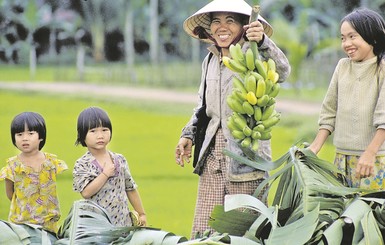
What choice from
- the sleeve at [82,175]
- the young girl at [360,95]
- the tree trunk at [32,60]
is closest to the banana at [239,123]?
the young girl at [360,95]

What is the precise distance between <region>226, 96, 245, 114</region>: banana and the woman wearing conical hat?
0.67ft

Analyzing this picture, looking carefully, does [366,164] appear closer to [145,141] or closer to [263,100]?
[263,100]

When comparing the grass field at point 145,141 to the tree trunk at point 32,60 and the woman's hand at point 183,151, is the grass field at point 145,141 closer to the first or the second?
the tree trunk at point 32,60

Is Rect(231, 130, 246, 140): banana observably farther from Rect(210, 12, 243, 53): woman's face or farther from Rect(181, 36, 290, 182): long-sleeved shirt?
Rect(210, 12, 243, 53): woman's face

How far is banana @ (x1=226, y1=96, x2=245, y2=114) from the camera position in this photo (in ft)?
11.3

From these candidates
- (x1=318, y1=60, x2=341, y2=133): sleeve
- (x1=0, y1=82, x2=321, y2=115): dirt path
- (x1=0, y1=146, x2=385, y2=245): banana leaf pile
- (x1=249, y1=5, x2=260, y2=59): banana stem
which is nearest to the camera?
(x1=0, y1=146, x2=385, y2=245): banana leaf pile

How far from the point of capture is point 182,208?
27.8 feet

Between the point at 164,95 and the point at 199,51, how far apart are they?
959 mm

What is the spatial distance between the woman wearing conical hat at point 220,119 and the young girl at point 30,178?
1.68 ft

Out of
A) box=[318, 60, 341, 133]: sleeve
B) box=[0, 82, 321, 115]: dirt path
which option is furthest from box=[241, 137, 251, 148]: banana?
box=[0, 82, 321, 115]: dirt path

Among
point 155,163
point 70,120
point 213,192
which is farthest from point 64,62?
point 213,192

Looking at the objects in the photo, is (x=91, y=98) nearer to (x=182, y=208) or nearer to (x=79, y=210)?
(x=182, y=208)

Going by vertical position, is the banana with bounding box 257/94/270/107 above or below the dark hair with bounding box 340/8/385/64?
below

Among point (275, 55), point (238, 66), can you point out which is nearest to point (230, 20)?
point (275, 55)
